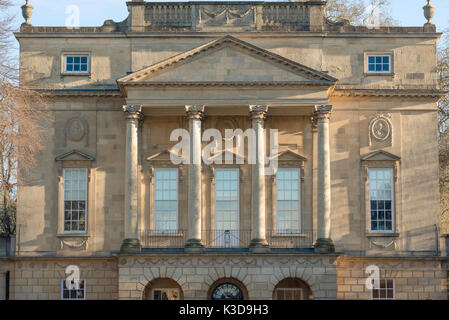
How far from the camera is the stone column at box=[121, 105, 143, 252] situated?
3911 cm

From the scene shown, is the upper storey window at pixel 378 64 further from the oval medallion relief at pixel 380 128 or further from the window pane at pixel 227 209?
the window pane at pixel 227 209

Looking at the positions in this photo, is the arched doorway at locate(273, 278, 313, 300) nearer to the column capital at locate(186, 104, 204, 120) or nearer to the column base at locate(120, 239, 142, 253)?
the column base at locate(120, 239, 142, 253)

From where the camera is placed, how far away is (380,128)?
137 feet

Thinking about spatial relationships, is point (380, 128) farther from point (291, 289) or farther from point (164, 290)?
point (164, 290)

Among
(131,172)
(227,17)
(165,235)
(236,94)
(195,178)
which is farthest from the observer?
(227,17)

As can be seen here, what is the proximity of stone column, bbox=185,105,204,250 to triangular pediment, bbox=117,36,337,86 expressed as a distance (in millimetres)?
1505

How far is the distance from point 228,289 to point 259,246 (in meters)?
2.60

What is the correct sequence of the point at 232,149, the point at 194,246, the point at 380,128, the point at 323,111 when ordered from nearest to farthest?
the point at 194,246
the point at 323,111
the point at 232,149
the point at 380,128

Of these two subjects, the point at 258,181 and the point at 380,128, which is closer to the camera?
the point at 258,181

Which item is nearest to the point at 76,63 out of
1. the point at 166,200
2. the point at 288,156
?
the point at 166,200

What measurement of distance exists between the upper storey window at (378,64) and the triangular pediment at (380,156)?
13.0 ft

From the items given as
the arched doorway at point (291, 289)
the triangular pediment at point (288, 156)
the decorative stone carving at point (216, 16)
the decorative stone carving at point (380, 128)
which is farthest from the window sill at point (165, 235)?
the decorative stone carving at point (380, 128)

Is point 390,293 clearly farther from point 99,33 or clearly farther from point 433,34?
point 99,33
